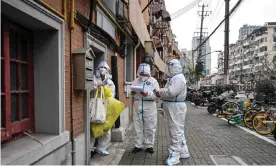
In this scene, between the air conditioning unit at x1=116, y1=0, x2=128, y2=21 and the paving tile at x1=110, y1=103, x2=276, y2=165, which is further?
the air conditioning unit at x1=116, y1=0, x2=128, y2=21

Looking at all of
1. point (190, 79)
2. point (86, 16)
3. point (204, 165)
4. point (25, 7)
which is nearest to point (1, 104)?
point (25, 7)

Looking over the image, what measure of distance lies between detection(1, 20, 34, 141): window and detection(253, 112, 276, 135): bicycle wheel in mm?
6866

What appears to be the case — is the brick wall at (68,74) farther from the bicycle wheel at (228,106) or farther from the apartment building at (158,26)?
the bicycle wheel at (228,106)

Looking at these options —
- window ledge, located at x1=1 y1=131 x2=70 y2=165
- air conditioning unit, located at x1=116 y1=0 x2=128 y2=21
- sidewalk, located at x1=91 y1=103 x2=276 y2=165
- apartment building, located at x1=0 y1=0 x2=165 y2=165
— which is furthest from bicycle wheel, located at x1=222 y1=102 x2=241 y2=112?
window ledge, located at x1=1 y1=131 x2=70 y2=165

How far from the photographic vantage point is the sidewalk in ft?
18.0

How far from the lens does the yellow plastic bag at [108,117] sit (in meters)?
5.23

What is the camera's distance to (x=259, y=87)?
14117 millimetres

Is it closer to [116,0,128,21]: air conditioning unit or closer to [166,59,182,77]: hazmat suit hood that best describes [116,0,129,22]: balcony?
[116,0,128,21]: air conditioning unit

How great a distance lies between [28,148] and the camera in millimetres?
3150

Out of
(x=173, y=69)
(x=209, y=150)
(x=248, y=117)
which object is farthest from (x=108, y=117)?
(x=248, y=117)

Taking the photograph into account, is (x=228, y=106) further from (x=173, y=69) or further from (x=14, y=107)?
(x=14, y=107)

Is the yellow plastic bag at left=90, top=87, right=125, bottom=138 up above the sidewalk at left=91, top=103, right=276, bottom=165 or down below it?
above

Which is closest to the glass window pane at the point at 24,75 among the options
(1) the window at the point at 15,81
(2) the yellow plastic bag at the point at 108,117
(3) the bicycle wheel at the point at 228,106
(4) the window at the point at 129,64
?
(1) the window at the point at 15,81

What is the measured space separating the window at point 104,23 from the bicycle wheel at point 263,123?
4.99 metres
